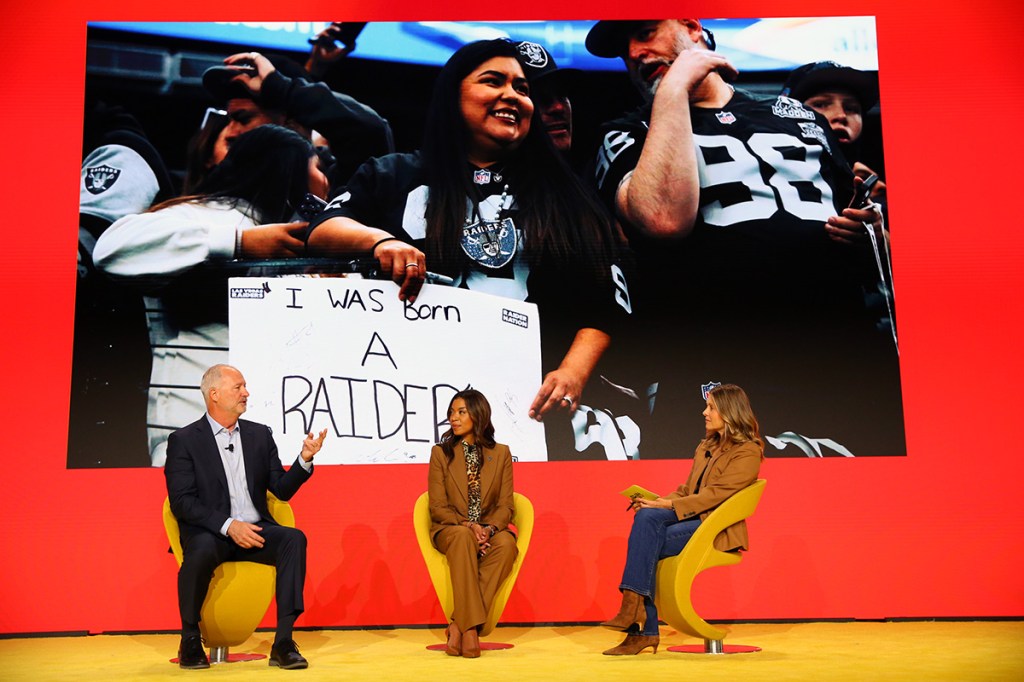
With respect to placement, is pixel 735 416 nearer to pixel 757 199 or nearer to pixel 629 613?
pixel 629 613

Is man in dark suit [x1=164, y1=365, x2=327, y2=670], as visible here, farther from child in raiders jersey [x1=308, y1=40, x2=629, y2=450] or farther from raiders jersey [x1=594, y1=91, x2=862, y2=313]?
raiders jersey [x1=594, y1=91, x2=862, y2=313]

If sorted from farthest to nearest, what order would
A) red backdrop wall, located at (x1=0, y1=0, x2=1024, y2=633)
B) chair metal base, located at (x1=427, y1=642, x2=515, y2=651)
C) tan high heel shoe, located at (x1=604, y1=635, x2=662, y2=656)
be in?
1. red backdrop wall, located at (x1=0, y1=0, x2=1024, y2=633)
2. chair metal base, located at (x1=427, y1=642, x2=515, y2=651)
3. tan high heel shoe, located at (x1=604, y1=635, x2=662, y2=656)

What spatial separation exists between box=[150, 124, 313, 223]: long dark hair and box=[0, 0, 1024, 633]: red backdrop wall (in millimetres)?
681

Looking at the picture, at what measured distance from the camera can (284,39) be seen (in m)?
5.12

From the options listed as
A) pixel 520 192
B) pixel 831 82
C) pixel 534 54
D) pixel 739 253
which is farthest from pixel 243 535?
pixel 831 82

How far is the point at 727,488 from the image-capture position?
149 inches

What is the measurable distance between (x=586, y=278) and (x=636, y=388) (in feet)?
1.90

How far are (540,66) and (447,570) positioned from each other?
2550mm

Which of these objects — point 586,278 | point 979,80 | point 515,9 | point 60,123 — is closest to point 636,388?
point 586,278

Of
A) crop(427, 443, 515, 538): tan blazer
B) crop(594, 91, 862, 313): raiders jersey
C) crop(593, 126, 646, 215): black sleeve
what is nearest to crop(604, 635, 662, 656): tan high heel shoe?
crop(427, 443, 515, 538): tan blazer

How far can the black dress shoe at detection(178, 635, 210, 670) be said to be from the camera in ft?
11.5

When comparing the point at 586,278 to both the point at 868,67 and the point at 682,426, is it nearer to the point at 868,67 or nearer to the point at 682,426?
the point at 682,426

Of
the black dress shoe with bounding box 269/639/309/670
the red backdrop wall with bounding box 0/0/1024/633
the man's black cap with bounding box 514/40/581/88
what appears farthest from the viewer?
the man's black cap with bounding box 514/40/581/88

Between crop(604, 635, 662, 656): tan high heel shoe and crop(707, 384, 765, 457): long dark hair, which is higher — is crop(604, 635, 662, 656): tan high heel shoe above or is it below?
below
